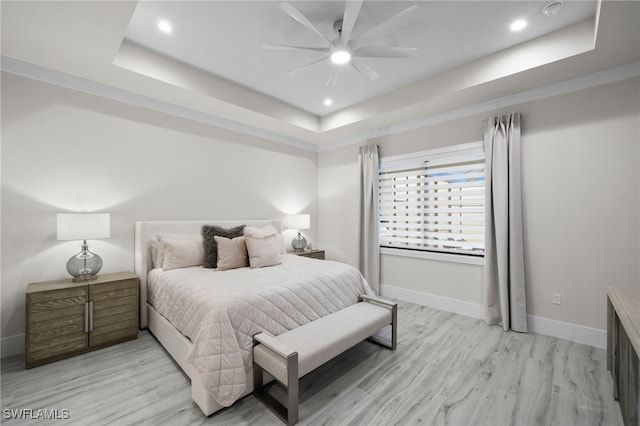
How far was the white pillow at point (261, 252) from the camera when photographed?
301cm

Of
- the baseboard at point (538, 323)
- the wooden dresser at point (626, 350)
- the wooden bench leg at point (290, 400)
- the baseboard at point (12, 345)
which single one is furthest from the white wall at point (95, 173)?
the wooden dresser at point (626, 350)

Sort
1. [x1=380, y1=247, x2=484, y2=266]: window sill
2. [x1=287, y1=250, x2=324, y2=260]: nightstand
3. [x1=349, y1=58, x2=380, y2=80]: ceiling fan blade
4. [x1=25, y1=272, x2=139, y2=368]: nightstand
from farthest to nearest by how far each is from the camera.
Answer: [x1=287, y1=250, x2=324, y2=260]: nightstand
[x1=380, y1=247, x2=484, y2=266]: window sill
[x1=349, y1=58, x2=380, y2=80]: ceiling fan blade
[x1=25, y1=272, x2=139, y2=368]: nightstand

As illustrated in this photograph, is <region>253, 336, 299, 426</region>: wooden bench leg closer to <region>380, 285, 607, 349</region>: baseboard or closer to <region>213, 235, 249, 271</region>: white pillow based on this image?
<region>213, 235, 249, 271</region>: white pillow

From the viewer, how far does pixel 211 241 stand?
313cm

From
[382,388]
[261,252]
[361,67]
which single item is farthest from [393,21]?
[382,388]

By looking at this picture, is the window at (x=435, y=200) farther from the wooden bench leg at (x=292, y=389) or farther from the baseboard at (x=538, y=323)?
the wooden bench leg at (x=292, y=389)

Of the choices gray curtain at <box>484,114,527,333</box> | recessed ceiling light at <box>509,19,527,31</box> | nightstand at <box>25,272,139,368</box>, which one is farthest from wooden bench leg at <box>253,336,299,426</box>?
recessed ceiling light at <box>509,19,527,31</box>

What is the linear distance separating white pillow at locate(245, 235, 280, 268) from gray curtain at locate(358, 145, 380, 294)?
5.67 feet

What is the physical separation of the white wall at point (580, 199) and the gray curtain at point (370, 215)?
134cm

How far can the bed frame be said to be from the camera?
5.90ft

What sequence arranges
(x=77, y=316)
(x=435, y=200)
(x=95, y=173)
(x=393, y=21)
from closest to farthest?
(x=393, y=21), (x=77, y=316), (x=95, y=173), (x=435, y=200)

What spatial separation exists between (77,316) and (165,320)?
738mm

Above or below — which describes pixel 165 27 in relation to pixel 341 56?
above

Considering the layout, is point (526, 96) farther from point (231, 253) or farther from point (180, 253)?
point (180, 253)
